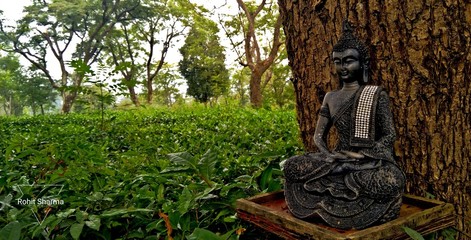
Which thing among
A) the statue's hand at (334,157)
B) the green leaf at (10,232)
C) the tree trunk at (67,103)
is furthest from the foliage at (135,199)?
the tree trunk at (67,103)

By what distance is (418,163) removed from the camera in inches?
70.2

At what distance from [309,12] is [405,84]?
2.00 ft

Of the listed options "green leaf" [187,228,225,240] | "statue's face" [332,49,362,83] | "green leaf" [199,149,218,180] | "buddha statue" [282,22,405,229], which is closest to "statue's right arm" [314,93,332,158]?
"buddha statue" [282,22,405,229]

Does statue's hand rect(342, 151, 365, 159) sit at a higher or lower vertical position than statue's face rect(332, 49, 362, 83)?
lower

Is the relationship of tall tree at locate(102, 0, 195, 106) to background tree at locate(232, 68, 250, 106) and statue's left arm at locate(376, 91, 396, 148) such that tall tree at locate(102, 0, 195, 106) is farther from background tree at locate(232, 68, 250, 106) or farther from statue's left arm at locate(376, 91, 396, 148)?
statue's left arm at locate(376, 91, 396, 148)

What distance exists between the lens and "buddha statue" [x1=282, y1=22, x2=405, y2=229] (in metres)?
1.38

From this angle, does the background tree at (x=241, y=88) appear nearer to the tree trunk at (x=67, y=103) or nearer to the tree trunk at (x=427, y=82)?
the tree trunk at (x=67, y=103)

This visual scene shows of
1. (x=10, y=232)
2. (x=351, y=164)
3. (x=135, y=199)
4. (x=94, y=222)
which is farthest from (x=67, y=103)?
(x=351, y=164)

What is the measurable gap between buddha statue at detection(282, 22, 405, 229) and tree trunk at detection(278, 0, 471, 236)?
0.20 meters

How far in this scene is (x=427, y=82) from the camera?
1.74 m

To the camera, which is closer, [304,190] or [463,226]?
[304,190]

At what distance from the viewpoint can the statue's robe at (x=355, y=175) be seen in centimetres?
137

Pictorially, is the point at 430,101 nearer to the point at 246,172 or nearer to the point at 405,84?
the point at 405,84

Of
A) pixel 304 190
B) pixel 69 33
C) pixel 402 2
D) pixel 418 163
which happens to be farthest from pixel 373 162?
pixel 69 33
